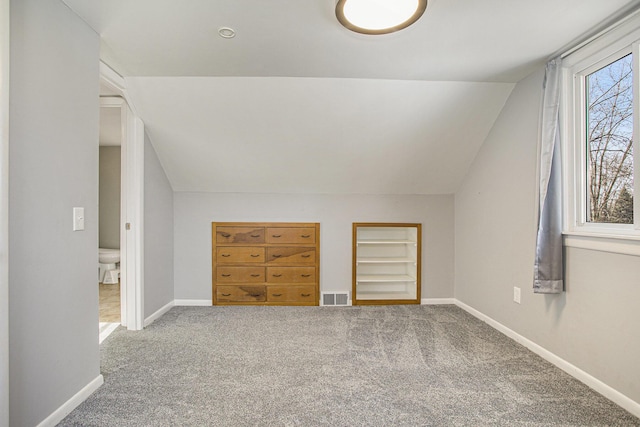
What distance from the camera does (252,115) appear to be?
289 cm

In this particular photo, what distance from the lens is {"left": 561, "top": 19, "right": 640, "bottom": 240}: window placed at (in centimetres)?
184

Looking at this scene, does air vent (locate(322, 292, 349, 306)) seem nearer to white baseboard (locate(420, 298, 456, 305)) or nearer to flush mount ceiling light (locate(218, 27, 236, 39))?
white baseboard (locate(420, 298, 456, 305))

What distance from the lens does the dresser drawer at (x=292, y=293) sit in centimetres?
362

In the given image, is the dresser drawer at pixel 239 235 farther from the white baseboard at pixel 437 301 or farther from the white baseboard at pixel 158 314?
the white baseboard at pixel 437 301

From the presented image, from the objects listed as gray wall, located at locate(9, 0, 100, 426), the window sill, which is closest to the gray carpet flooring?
gray wall, located at locate(9, 0, 100, 426)

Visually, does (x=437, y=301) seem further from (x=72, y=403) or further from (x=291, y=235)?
(x=72, y=403)

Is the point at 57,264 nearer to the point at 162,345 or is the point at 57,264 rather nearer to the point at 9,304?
the point at 9,304

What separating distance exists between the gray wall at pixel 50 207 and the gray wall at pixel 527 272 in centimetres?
285

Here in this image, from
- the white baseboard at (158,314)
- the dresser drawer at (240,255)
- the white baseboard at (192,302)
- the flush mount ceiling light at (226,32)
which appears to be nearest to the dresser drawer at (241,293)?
the white baseboard at (192,302)

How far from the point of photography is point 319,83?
105 inches

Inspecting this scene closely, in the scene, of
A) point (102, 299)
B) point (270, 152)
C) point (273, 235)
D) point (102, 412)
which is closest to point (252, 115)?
point (270, 152)

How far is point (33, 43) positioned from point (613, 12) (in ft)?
9.27

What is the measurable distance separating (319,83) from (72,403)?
8.27ft

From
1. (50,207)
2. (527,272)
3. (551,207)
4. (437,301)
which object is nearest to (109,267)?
(50,207)
